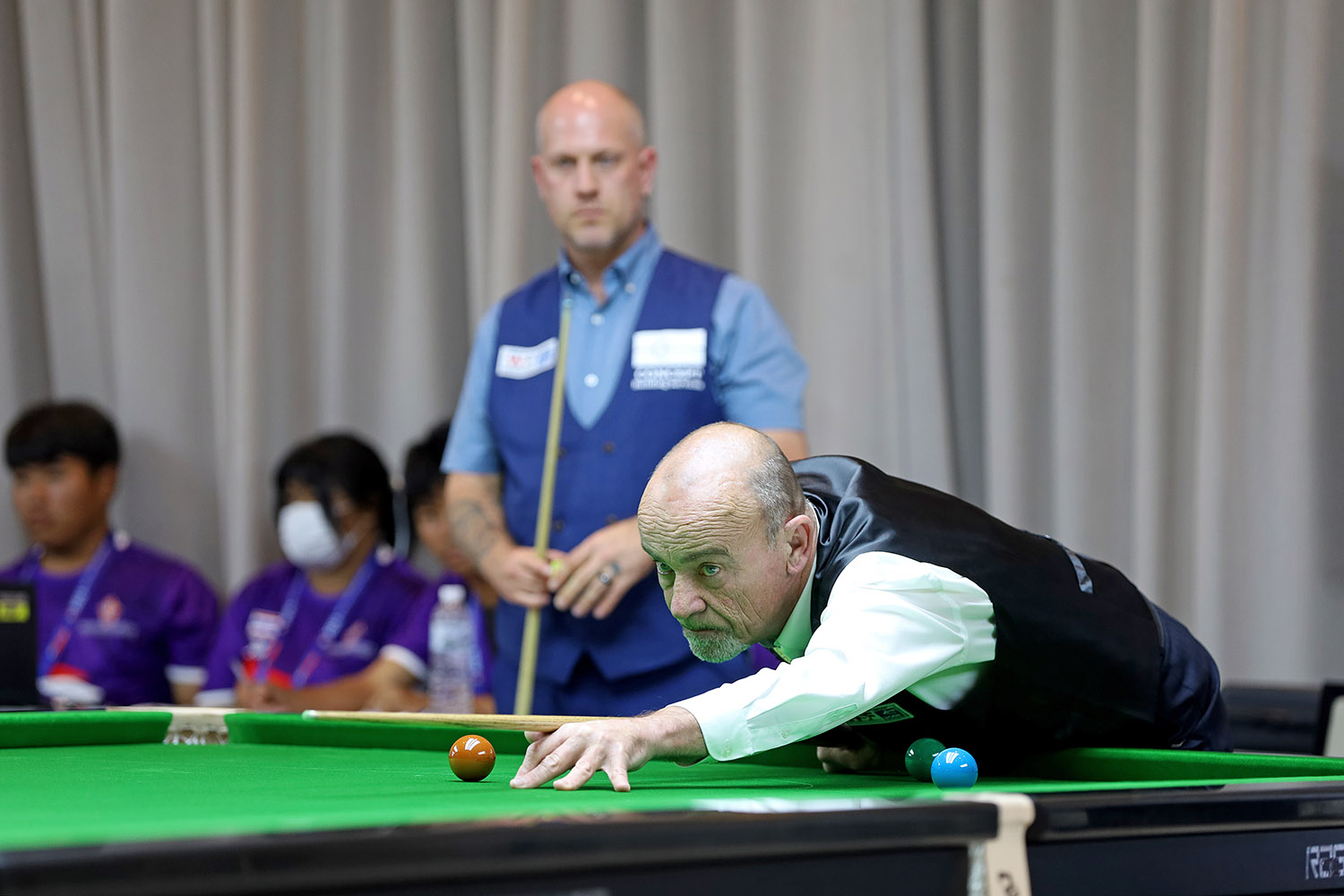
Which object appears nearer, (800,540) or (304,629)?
(800,540)

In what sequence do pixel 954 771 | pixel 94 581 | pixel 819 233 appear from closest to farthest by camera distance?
pixel 954 771 < pixel 819 233 < pixel 94 581

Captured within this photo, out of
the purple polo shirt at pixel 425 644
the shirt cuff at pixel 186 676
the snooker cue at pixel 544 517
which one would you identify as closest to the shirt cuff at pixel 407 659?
the purple polo shirt at pixel 425 644

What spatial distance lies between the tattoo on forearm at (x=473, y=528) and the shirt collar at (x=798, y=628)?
3.95 ft

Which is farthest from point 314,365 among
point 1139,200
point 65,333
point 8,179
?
point 1139,200

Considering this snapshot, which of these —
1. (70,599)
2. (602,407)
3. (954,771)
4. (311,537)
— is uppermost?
(602,407)

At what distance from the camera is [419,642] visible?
3.93 m

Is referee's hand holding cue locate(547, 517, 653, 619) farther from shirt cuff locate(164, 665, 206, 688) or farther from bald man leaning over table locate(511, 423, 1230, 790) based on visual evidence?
shirt cuff locate(164, 665, 206, 688)

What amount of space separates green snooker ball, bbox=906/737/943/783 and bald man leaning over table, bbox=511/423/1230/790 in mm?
37

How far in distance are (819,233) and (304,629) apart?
5.99ft

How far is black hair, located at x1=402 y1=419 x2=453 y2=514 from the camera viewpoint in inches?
163

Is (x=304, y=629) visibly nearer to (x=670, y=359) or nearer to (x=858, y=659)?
(x=670, y=359)

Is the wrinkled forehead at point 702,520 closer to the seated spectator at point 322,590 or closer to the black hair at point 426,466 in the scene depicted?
the seated spectator at point 322,590

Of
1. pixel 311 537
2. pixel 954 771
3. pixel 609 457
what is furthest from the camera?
pixel 311 537

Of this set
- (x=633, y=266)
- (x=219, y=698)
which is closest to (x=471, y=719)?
(x=633, y=266)
